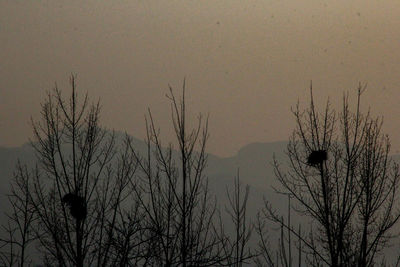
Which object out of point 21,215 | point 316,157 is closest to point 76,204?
point 316,157

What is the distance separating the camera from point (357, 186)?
12.5m

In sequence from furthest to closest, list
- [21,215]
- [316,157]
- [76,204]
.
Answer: [21,215]
[316,157]
[76,204]

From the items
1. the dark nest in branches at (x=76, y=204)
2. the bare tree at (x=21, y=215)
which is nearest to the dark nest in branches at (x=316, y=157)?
the dark nest in branches at (x=76, y=204)

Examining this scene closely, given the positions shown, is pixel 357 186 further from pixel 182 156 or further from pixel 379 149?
pixel 182 156

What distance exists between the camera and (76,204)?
11.6 m

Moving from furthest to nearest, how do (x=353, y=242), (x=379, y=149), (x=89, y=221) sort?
(x=353, y=242)
(x=89, y=221)
(x=379, y=149)

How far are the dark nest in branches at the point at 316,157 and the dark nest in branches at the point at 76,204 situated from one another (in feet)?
16.8

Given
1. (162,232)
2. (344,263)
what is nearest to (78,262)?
(162,232)

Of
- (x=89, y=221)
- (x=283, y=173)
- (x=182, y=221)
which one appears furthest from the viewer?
(x=283, y=173)

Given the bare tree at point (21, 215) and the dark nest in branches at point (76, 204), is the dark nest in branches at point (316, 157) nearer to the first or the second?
the dark nest in branches at point (76, 204)

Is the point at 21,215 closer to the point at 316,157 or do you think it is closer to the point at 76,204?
the point at 76,204

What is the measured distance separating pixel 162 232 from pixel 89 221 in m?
3.19

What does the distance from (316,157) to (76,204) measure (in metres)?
5.46

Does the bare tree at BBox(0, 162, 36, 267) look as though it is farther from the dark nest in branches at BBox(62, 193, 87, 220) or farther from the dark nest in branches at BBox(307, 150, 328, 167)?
the dark nest in branches at BBox(307, 150, 328, 167)
